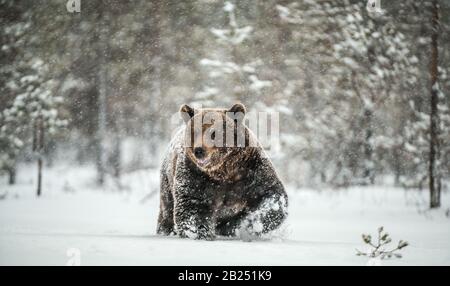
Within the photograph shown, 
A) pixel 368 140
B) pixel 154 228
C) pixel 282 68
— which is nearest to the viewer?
pixel 154 228

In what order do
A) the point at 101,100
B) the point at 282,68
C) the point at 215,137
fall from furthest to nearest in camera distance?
the point at 101,100
the point at 282,68
the point at 215,137

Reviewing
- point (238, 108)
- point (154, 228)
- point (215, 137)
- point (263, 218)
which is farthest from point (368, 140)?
point (215, 137)

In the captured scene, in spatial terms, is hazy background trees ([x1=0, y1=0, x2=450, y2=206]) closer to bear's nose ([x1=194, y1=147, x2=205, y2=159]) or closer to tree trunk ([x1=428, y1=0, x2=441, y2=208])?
tree trunk ([x1=428, y1=0, x2=441, y2=208])

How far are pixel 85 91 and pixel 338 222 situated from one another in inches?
392

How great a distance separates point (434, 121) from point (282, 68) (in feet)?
13.9

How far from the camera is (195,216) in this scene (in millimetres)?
5738

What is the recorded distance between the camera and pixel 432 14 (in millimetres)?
11414

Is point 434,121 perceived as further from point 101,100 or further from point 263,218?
point 101,100

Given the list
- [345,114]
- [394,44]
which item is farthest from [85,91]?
[394,44]

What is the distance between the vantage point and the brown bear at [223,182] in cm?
561

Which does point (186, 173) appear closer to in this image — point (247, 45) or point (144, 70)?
point (247, 45)

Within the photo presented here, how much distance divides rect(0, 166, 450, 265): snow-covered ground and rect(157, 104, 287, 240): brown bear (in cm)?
24

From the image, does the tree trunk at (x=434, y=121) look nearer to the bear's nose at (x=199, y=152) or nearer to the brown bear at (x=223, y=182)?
the brown bear at (x=223, y=182)

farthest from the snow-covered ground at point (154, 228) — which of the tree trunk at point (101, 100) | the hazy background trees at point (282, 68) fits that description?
the hazy background trees at point (282, 68)
